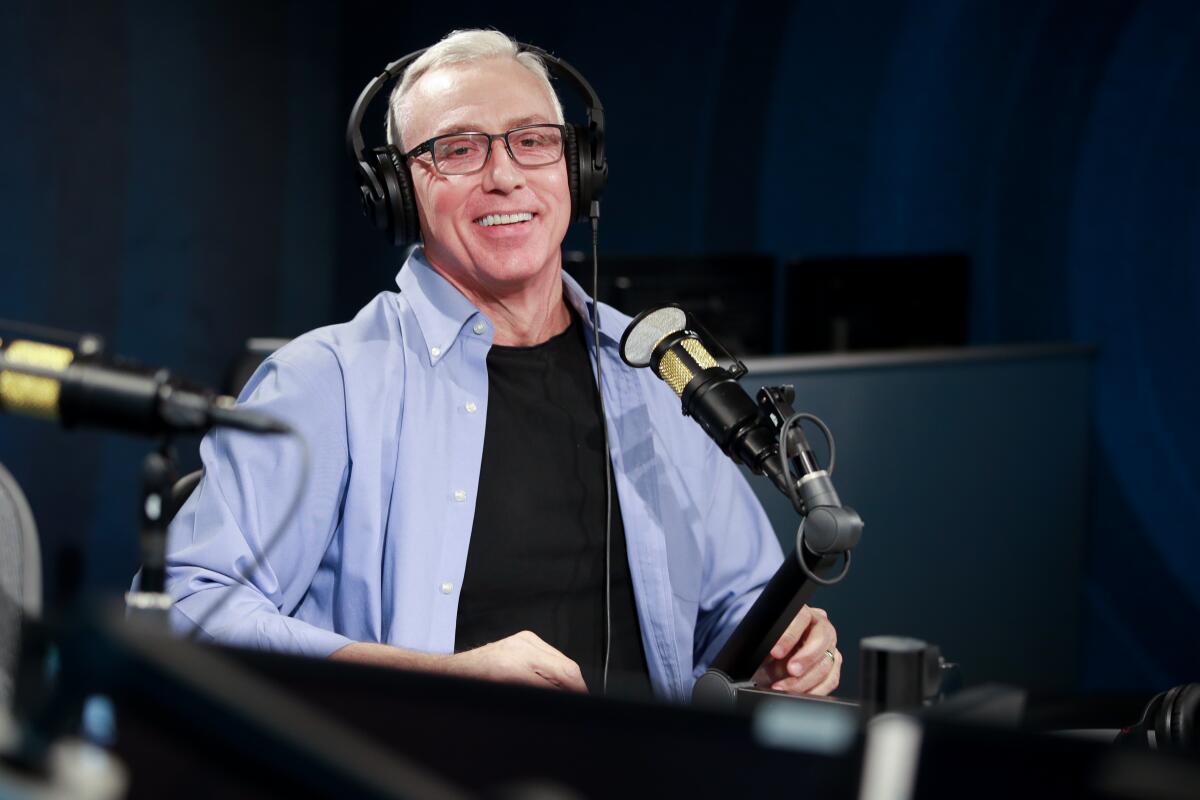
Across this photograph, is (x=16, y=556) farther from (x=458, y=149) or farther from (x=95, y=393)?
(x=458, y=149)

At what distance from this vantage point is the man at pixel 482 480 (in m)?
1.55

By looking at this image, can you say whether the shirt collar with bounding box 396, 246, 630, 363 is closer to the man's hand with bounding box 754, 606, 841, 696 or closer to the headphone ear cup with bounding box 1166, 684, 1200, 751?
the man's hand with bounding box 754, 606, 841, 696

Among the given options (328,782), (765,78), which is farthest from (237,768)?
(765,78)

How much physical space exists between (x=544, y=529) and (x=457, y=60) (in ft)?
2.03

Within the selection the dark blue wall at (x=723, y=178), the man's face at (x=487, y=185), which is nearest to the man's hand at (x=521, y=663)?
the man's face at (x=487, y=185)

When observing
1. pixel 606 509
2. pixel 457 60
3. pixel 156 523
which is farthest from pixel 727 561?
pixel 156 523

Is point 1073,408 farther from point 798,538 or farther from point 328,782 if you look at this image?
point 328,782

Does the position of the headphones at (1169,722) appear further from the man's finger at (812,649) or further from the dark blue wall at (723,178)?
the dark blue wall at (723,178)

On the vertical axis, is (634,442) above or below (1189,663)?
above

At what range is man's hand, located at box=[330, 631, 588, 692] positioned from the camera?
1.42m

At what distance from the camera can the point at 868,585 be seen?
296cm

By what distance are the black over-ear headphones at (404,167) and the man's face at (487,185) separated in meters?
0.03

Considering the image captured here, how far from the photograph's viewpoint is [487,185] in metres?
1.80

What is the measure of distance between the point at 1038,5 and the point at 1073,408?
3.82 ft
